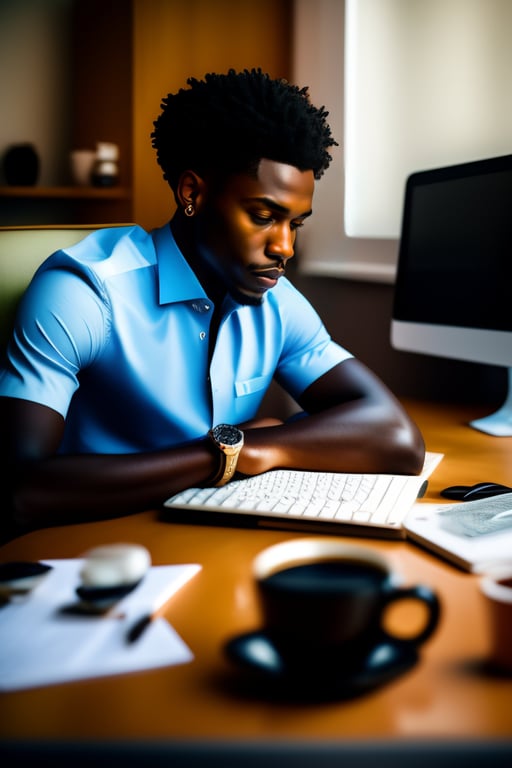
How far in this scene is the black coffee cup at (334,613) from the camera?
0.52 metres

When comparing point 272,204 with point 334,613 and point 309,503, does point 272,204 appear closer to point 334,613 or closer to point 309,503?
point 309,503

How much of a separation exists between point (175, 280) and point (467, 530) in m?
0.66

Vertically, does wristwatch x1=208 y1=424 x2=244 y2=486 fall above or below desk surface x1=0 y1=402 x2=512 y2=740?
above

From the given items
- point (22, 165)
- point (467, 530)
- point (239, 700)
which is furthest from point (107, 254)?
point (22, 165)

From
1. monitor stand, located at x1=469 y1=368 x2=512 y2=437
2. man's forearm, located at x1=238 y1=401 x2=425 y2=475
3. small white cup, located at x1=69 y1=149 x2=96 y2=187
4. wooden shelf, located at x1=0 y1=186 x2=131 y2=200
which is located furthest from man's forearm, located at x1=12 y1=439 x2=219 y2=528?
small white cup, located at x1=69 y1=149 x2=96 y2=187

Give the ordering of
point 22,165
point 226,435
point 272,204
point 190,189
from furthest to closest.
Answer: point 22,165 → point 190,189 → point 272,204 → point 226,435

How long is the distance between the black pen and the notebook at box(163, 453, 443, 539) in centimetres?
29

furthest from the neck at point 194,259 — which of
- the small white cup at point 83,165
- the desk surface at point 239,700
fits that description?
the small white cup at point 83,165

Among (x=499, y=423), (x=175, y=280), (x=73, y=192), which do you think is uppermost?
(x=73, y=192)

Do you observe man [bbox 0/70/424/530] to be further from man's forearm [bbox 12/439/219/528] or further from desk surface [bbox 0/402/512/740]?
desk surface [bbox 0/402/512/740]

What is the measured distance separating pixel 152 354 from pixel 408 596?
0.84 metres

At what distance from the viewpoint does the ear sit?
129 cm

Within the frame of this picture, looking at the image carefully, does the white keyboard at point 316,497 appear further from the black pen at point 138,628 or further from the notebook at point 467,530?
the black pen at point 138,628

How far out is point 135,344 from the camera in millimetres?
1288
